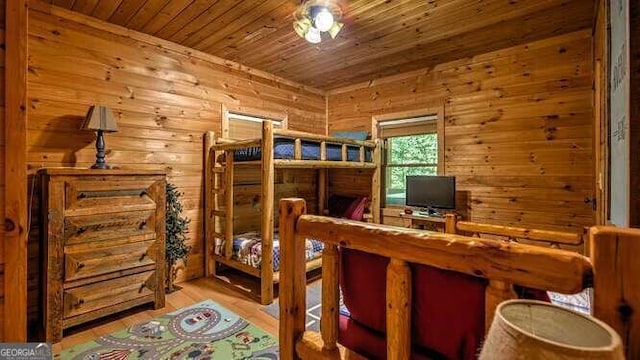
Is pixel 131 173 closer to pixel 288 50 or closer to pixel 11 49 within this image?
pixel 11 49

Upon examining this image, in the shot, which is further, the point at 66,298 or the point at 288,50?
the point at 288,50

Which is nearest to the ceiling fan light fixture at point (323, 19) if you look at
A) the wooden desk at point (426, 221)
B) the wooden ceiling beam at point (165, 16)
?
the wooden ceiling beam at point (165, 16)

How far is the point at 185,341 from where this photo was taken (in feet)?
7.02

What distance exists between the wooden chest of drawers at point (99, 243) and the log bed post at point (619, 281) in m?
2.79

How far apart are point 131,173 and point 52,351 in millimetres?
1293

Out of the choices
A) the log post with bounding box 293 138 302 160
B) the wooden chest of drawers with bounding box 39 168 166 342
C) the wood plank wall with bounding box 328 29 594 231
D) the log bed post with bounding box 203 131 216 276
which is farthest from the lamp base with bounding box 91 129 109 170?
the wood plank wall with bounding box 328 29 594 231

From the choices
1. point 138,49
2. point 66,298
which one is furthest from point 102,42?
point 66,298

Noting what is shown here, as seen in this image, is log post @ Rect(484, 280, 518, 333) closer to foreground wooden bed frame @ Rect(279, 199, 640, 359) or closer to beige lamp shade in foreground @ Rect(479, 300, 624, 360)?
foreground wooden bed frame @ Rect(279, 199, 640, 359)

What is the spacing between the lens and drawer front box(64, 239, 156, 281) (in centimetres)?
220

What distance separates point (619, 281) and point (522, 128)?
297 cm

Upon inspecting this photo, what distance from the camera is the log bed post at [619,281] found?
0.63m

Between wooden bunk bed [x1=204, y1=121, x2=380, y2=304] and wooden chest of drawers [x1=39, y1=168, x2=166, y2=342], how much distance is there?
0.73 meters

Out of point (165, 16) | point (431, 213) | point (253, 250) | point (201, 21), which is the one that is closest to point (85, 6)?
point (165, 16)

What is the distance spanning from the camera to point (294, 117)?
444cm
